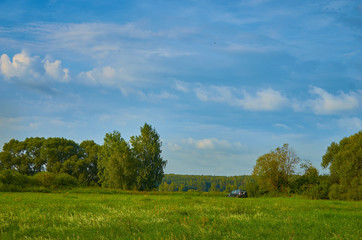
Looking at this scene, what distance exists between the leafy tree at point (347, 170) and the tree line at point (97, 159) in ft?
124

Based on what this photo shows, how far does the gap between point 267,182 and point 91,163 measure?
49982 millimetres

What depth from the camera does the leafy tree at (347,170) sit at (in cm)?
4456

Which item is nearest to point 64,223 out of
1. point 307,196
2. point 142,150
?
point 307,196

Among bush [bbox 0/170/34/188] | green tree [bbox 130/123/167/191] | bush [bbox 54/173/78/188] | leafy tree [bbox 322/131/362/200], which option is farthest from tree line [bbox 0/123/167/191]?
leafy tree [bbox 322/131/362/200]

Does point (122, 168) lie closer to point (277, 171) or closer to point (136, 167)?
point (136, 167)

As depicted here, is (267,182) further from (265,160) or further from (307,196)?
(307,196)

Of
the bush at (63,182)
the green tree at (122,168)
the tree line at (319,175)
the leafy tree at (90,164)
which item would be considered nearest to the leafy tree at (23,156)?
the leafy tree at (90,164)

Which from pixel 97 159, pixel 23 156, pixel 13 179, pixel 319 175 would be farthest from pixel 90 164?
pixel 319 175

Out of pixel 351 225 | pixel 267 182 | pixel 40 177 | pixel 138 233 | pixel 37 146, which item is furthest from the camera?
pixel 37 146

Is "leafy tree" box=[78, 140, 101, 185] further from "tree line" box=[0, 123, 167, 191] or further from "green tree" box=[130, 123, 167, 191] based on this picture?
"green tree" box=[130, 123, 167, 191]

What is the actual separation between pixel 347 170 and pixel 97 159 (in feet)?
209

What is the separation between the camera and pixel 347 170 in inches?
1807

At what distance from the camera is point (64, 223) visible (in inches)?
467

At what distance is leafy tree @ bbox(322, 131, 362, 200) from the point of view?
146 ft
